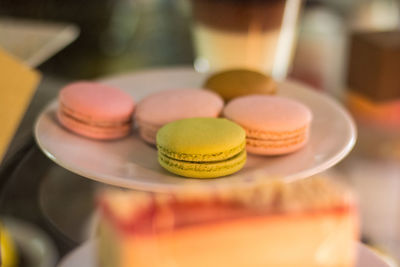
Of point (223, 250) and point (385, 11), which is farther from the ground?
point (223, 250)

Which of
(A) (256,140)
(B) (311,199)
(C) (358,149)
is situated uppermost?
(B) (311,199)

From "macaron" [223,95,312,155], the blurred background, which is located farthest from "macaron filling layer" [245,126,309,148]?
the blurred background

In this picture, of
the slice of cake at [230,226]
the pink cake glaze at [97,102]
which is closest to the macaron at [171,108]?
the pink cake glaze at [97,102]

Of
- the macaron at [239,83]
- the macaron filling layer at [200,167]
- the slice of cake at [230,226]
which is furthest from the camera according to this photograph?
the macaron at [239,83]

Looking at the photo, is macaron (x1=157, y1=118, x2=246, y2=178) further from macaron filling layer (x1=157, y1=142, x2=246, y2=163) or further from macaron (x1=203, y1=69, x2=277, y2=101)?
macaron (x1=203, y1=69, x2=277, y2=101)

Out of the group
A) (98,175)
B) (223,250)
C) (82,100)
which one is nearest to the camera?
(223,250)

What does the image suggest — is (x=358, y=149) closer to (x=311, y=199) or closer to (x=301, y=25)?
(x=301, y=25)

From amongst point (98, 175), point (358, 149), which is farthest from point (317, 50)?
point (98, 175)

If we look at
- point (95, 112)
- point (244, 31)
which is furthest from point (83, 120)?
point (244, 31)

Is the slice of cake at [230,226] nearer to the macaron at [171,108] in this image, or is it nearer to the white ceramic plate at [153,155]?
the white ceramic plate at [153,155]
